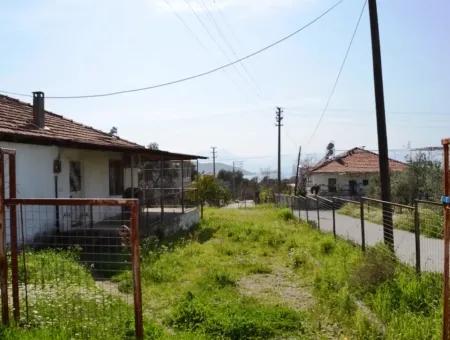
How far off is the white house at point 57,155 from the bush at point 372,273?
7.44 meters

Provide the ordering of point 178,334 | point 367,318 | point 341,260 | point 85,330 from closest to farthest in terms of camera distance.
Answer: point 85,330 → point 178,334 → point 367,318 → point 341,260

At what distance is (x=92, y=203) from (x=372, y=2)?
8.58 m

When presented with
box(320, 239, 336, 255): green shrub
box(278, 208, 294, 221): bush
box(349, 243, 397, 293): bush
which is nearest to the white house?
box(320, 239, 336, 255): green shrub

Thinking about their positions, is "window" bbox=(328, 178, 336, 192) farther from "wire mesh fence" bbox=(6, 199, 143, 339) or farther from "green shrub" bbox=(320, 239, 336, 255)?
"wire mesh fence" bbox=(6, 199, 143, 339)

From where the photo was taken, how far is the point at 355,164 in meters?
49.5

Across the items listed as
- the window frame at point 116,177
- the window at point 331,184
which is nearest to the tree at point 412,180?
the window at point 331,184

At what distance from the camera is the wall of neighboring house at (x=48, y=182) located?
11.0 meters

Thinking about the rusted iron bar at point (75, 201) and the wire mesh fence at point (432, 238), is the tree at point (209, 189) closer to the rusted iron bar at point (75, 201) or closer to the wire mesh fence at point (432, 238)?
the wire mesh fence at point (432, 238)

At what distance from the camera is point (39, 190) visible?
11.8m

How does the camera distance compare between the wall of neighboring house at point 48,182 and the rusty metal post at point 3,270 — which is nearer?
the rusty metal post at point 3,270

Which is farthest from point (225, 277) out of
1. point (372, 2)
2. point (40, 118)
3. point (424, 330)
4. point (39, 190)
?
point (40, 118)

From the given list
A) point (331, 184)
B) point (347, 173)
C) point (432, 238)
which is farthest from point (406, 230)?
point (331, 184)

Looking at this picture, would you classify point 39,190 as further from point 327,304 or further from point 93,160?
point 327,304

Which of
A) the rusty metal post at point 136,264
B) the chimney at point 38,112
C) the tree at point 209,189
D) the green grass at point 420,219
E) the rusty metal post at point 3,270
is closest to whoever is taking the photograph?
the rusty metal post at point 136,264
